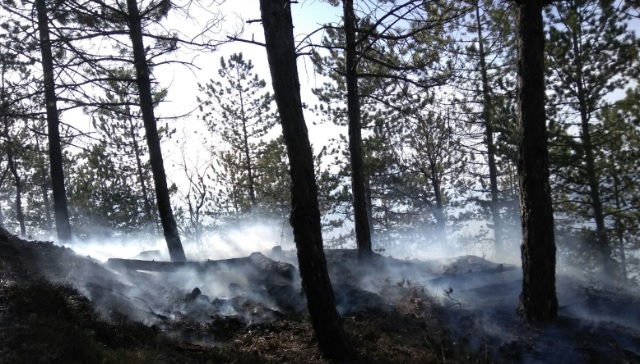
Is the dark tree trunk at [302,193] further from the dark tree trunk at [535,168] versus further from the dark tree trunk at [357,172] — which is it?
the dark tree trunk at [357,172]

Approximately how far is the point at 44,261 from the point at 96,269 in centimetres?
88

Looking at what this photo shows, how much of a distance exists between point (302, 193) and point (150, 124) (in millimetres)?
6716

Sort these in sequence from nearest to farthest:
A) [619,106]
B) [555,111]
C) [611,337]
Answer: [611,337] → [619,106] → [555,111]

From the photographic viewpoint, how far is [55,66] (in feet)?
35.6

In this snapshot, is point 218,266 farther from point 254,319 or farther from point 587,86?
point 587,86

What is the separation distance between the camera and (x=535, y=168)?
6637 mm

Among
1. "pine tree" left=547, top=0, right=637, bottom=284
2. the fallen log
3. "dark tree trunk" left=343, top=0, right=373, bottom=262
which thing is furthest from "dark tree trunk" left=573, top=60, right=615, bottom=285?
the fallen log

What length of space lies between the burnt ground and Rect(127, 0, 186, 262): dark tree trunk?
169cm

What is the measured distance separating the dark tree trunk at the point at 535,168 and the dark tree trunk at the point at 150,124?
312 inches

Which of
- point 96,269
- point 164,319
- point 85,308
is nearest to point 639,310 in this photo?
point 164,319

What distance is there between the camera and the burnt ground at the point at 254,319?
5578 mm

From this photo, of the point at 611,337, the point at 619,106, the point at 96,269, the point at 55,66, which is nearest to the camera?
the point at 611,337

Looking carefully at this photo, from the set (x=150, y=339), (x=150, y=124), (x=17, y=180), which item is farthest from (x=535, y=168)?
(x=17, y=180)

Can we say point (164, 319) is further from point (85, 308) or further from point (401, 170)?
point (401, 170)
